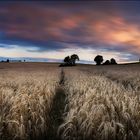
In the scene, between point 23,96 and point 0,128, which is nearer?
point 0,128

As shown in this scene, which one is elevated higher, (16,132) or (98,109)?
(98,109)

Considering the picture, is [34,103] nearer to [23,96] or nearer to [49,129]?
[23,96]

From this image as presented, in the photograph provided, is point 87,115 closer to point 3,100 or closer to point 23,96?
point 23,96

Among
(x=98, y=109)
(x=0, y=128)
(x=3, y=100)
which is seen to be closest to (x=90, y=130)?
(x=98, y=109)

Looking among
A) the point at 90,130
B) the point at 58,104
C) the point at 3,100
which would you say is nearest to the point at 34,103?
the point at 3,100

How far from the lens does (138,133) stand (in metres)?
5.38

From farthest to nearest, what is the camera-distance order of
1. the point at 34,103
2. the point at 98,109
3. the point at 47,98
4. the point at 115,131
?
the point at 47,98, the point at 34,103, the point at 98,109, the point at 115,131

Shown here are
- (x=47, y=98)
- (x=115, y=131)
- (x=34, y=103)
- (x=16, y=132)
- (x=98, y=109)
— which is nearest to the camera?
(x=115, y=131)

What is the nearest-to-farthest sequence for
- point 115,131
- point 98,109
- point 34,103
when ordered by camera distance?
point 115,131 < point 98,109 < point 34,103

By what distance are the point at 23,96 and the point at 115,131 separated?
3006 millimetres

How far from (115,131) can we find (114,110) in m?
1.08

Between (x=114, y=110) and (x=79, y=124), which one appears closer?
(x=79, y=124)

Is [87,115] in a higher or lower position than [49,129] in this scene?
higher

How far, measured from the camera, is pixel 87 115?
18.9ft
